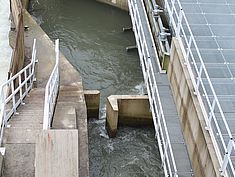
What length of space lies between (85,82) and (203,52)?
625 cm

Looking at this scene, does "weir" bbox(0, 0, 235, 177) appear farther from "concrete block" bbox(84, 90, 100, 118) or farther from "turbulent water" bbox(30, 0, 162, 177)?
"turbulent water" bbox(30, 0, 162, 177)

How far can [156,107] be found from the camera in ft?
34.0

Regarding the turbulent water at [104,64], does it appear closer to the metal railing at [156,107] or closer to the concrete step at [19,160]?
the metal railing at [156,107]

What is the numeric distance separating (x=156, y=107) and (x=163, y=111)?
0.32 meters

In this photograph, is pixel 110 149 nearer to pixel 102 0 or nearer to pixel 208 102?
pixel 208 102

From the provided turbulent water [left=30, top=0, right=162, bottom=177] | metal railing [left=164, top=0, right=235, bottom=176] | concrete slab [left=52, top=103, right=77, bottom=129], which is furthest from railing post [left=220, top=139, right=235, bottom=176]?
turbulent water [left=30, top=0, right=162, bottom=177]

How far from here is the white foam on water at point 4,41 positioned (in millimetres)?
13625

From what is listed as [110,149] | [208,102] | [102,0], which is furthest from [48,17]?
[208,102]

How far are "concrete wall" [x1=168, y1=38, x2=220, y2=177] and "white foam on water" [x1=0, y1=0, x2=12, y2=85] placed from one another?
207 inches

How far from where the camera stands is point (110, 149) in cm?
1302

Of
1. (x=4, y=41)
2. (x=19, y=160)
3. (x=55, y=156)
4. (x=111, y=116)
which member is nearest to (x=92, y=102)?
(x=111, y=116)

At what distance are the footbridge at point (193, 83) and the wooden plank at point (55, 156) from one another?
225cm

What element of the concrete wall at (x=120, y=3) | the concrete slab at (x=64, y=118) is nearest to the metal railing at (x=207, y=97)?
the concrete slab at (x=64, y=118)

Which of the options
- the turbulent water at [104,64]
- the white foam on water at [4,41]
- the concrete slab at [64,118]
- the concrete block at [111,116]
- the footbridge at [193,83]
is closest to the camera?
the footbridge at [193,83]
